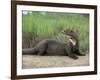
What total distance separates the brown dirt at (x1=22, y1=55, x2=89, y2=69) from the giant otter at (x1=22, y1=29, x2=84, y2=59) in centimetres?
4

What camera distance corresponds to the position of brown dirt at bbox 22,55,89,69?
1980 millimetres

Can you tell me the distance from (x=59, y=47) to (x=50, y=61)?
18 cm

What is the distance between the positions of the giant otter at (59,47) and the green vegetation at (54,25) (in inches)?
1.9

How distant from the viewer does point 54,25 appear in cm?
207

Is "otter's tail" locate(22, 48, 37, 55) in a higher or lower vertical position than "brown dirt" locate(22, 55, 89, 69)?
higher

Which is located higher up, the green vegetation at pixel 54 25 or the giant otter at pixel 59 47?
the green vegetation at pixel 54 25

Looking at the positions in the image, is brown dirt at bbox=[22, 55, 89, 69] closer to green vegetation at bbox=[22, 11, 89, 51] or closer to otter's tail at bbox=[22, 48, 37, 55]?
otter's tail at bbox=[22, 48, 37, 55]

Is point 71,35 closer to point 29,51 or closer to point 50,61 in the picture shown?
point 50,61

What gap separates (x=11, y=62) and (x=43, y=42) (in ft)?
1.29

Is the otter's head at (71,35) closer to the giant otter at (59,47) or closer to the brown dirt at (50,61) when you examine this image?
the giant otter at (59,47)

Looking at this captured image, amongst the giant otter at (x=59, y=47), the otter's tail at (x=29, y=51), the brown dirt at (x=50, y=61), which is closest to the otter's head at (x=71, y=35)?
the giant otter at (x=59, y=47)

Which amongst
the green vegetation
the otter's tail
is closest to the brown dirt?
the otter's tail

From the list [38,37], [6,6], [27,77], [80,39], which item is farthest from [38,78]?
[6,6]

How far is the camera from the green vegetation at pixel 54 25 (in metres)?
2.00
